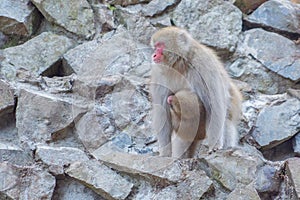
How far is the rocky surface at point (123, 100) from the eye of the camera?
3.65 meters

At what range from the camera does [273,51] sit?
16.9ft

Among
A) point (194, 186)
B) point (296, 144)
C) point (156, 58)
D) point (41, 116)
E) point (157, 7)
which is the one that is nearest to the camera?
point (194, 186)

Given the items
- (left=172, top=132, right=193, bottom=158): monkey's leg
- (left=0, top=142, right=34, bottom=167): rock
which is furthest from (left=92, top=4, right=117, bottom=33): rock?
(left=0, top=142, right=34, bottom=167): rock

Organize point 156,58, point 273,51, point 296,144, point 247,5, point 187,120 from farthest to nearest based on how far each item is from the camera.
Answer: point 247,5
point 273,51
point 296,144
point 156,58
point 187,120

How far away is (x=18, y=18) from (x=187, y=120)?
1.86 metres

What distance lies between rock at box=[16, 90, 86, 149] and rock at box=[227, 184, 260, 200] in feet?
4.06

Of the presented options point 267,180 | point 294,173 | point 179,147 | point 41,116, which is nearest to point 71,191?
point 41,116

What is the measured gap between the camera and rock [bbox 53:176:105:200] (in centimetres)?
372

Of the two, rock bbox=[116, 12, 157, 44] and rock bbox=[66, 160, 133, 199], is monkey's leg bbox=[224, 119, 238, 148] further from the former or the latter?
rock bbox=[116, 12, 157, 44]

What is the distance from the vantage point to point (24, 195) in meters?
A: 3.61

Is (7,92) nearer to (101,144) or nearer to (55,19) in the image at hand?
(101,144)

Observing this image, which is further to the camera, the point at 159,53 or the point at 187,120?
the point at 159,53

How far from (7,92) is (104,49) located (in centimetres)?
92

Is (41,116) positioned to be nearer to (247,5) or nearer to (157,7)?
(157,7)
